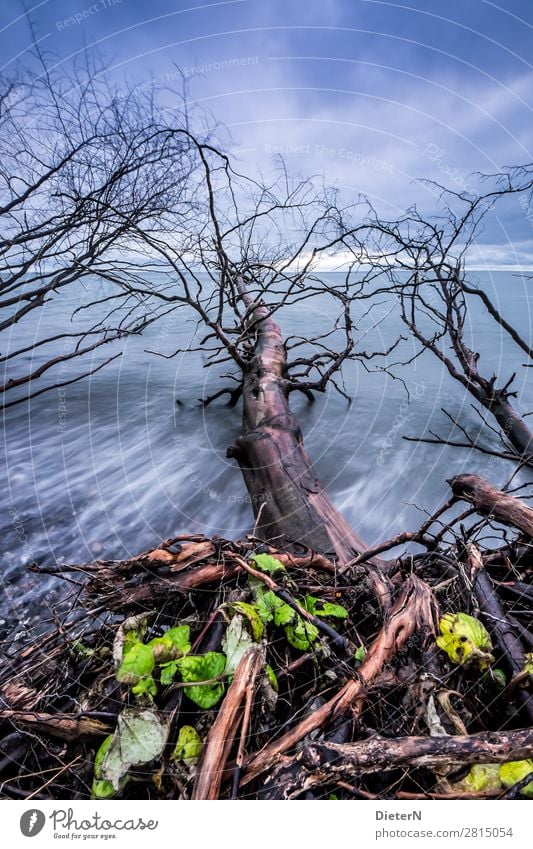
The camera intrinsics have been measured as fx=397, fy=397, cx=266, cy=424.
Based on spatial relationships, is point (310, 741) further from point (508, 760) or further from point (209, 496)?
point (209, 496)

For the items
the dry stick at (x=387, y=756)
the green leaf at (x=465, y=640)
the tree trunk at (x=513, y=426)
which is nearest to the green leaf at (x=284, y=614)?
the dry stick at (x=387, y=756)

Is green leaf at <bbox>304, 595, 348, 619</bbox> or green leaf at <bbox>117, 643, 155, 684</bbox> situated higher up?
green leaf at <bbox>117, 643, 155, 684</bbox>

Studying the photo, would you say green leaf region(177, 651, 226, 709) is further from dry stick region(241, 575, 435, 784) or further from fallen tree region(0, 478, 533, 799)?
dry stick region(241, 575, 435, 784)

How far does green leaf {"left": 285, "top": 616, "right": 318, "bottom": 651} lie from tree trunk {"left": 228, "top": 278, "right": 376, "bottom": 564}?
27.1 inches

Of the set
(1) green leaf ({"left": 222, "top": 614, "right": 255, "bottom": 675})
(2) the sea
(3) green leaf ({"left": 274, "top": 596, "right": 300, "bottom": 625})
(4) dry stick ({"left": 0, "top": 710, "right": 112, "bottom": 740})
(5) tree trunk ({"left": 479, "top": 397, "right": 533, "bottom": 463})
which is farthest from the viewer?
(2) the sea

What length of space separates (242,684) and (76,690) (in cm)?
50

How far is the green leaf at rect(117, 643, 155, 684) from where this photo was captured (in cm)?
106

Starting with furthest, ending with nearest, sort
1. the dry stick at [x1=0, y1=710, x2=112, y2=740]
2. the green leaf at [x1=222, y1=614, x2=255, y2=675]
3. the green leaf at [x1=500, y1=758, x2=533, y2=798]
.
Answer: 1. the green leaf at [x1=222, y1=614, x2=255, y2=675]
2. the dry stick at [x1=0, y1=710, x2=112, y2=740]
3. the green leaf at [x1=500, y1=758, x2=533, y2=798]

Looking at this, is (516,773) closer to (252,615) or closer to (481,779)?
(481,779)

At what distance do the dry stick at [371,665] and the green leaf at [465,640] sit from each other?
73 mm

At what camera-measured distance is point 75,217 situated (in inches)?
157

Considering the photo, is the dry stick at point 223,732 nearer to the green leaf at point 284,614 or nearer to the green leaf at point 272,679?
the green leaf at point 272,679

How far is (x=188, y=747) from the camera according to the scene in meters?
0.99

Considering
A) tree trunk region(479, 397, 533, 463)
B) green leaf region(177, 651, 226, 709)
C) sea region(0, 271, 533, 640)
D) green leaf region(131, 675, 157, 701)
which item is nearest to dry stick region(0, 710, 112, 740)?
green leaf region(131, 675, 157, 701)
